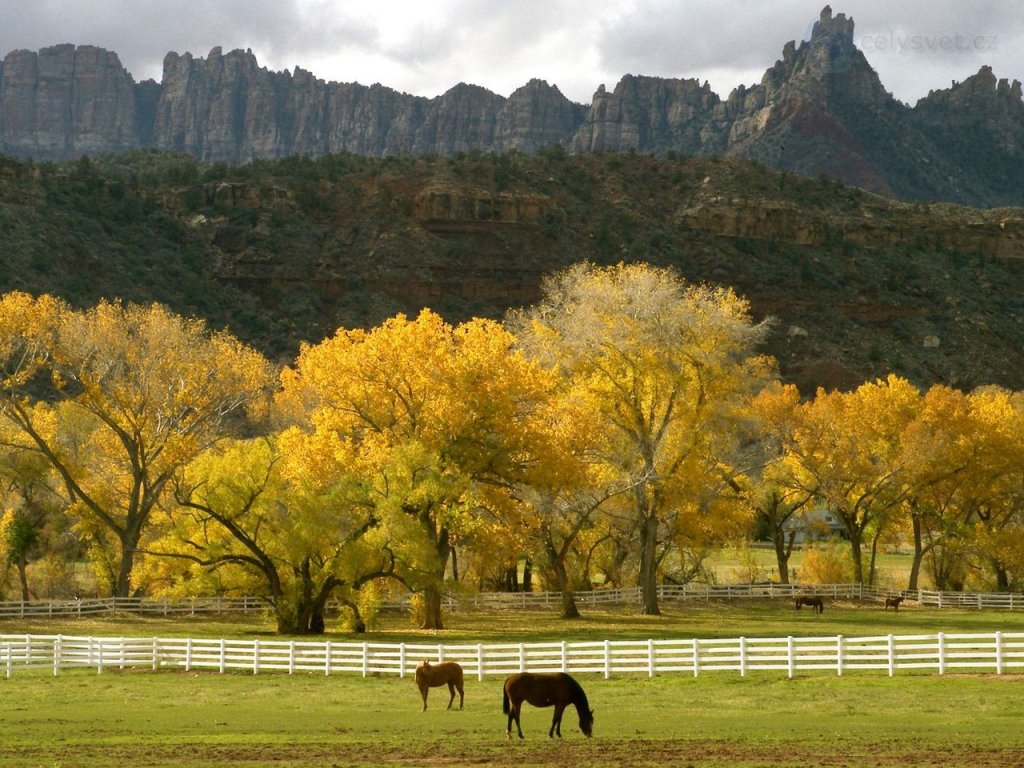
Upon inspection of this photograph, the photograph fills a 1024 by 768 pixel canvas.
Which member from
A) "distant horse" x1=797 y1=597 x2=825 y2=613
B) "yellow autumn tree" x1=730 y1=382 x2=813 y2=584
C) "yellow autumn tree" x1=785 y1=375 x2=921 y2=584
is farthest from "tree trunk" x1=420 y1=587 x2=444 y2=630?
"yellow autumn tree" x1=785 y1=375 x2=921 y2=584

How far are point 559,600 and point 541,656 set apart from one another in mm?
29171

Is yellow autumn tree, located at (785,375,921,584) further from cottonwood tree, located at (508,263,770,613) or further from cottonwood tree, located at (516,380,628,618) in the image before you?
cottonwood tree, located at (516,380,628,618)

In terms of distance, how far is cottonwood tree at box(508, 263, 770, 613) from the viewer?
5494 cm

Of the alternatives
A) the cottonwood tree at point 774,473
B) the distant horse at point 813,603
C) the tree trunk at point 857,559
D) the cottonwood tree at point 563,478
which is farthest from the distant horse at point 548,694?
the tree trunk at point 857,559

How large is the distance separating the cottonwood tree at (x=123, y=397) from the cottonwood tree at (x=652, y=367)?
12872mm

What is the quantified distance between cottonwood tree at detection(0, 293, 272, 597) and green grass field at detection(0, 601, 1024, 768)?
1839 cm

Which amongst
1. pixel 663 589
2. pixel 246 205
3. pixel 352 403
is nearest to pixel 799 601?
pixel 663 589

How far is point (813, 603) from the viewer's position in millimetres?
65000

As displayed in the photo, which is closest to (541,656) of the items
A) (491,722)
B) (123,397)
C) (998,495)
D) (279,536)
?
(491,722)

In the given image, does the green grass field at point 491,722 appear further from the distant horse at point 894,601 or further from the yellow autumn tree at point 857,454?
the yellow autumn tree at point 857,454

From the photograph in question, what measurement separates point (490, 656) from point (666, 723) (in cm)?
940

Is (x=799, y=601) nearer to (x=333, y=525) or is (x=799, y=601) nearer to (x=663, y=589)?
(x=663, y=589)

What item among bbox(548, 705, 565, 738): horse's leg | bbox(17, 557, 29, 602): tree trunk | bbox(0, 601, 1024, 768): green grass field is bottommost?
bbox(0, 601, 1024, 768): green grass field

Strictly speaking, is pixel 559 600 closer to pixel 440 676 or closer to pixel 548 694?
pixel 440 676
